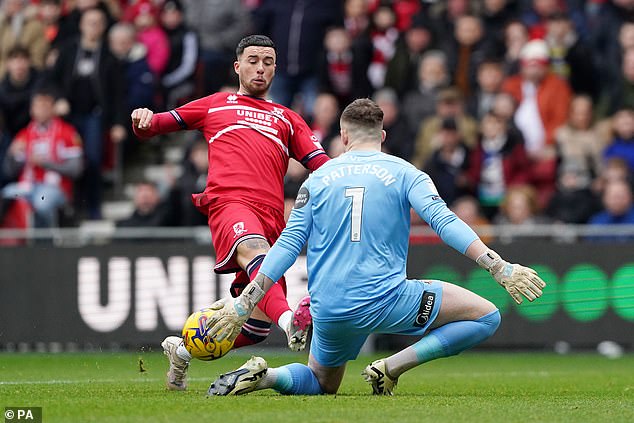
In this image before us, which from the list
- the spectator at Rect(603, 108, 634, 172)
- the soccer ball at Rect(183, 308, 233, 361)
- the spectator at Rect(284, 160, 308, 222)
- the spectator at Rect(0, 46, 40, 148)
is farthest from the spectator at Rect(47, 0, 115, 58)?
the soccer ball at Rect(183, 308, 233, 361)

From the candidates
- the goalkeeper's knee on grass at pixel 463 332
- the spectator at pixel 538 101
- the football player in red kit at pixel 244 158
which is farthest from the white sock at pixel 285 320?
the spectator at pixel 538 101

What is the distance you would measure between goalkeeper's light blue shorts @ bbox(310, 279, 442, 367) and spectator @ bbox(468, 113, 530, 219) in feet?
28.3

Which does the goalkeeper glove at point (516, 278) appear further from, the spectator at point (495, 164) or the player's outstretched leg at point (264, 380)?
the spectator at point (495, 164)

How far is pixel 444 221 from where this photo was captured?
8.41 meters

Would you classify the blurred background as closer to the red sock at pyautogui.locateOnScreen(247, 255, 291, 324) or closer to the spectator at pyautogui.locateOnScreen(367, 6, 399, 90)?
the spectator at pyautogui.locateOnScreen(367, 6, 399, 90)

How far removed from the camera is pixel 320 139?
58.6 ft

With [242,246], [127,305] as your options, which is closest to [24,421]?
[242,246]

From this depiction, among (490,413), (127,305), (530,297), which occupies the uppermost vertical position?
(530,297)

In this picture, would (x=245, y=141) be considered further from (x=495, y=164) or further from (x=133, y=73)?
(x=133, y=73)

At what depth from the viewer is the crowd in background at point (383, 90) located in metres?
17.6

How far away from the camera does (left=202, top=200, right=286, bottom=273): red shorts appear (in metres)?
9.80

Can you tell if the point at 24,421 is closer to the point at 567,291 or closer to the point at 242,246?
the point at 242,246

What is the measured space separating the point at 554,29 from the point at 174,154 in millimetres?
6048

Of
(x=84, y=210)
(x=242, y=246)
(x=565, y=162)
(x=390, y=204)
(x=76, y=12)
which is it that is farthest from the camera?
(x=76, y=12)
